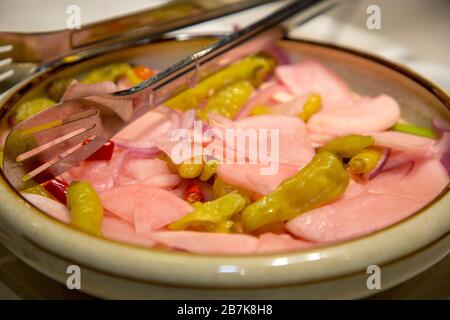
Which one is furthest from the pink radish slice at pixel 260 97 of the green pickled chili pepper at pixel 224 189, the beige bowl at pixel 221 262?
the beige bowl at pixel 221 262

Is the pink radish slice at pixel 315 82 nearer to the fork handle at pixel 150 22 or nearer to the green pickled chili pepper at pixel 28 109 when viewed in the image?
the fork handle at pixel 150 22

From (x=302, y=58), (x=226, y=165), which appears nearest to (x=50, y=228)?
(x=226, y=165)

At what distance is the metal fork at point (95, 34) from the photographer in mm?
1536

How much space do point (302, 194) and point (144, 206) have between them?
306 millimetres

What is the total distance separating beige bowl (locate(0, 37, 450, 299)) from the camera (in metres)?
0.79

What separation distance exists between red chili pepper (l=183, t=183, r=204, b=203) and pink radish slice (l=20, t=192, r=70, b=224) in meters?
0.24

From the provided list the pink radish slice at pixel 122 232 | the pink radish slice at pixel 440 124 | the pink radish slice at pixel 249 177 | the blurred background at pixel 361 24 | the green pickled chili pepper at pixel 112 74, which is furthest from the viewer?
the blurred background at pixel 361 24

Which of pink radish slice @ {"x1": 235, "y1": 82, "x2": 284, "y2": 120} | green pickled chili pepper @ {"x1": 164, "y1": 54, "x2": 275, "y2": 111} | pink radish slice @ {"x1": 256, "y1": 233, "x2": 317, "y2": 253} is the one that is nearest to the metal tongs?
green pickled chili pepper @ {"x1": 164, "y1": 54, "x2": 275, "y2": 111}

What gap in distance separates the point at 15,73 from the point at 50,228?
88 centimetres

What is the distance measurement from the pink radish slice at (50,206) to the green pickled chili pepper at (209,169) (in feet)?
0.92

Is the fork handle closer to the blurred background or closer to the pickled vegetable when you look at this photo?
the blurred background

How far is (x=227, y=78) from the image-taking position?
1.61m

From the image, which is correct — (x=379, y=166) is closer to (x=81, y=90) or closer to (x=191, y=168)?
(x=191, y=168)
